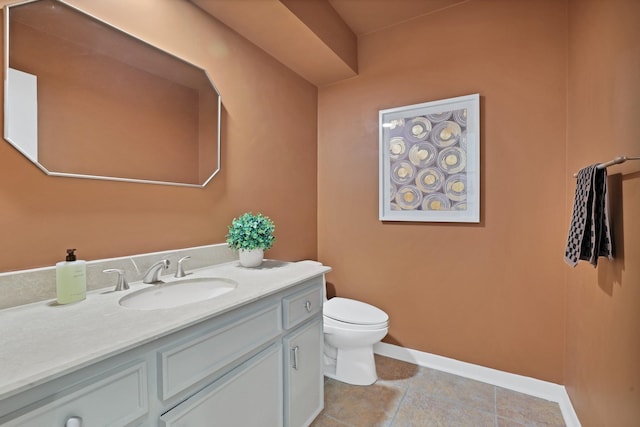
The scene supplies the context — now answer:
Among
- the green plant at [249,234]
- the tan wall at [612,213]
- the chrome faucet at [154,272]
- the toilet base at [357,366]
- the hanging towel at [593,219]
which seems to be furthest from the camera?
the toilet base at [357,366]

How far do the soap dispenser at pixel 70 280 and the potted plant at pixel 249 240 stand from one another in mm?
653

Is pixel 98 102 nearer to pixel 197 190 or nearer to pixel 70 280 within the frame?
pixel 197 190

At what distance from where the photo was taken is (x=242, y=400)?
1.06 meters

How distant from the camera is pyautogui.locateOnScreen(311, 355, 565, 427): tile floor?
5.23 ft

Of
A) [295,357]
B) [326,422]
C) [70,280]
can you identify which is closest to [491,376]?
[326,422]

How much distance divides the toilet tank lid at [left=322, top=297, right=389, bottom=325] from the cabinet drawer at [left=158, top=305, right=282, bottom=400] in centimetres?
74

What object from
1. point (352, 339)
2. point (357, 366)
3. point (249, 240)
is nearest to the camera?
point (249, 240)

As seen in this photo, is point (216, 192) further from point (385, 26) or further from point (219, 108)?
point (385, 26)

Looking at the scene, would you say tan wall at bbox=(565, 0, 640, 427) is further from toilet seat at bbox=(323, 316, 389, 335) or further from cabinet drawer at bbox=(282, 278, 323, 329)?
cabinet drawer at bbox=(282, 278, 323, 329)

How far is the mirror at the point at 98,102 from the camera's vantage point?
1.03 meters

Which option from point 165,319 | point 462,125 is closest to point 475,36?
point 462,125

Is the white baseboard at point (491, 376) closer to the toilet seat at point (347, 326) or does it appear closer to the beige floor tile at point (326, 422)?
the toilet seat at point (347, 326)

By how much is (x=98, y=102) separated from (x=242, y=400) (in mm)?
1323

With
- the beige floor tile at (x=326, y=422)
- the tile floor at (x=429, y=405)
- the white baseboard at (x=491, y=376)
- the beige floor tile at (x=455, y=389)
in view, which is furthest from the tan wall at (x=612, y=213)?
the beige floor tile at (x=326, y=422)
